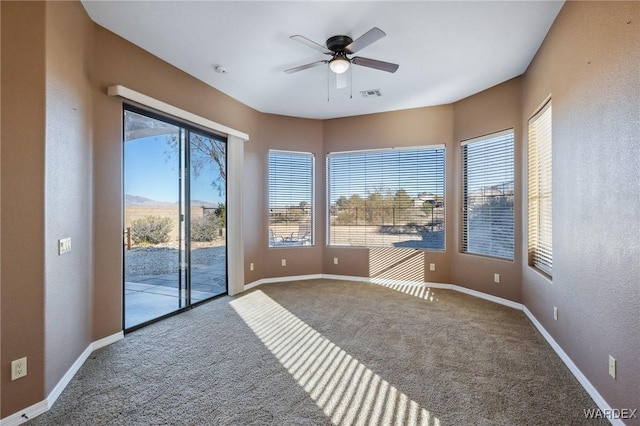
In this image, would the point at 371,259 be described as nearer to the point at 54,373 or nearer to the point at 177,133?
the point at 177,133

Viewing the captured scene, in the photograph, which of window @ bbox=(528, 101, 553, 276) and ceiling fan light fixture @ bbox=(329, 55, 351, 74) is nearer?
ceiling fan light fixture @ bbox=(329, 55, 351, 74)

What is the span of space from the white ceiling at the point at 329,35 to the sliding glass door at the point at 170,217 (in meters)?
0.87

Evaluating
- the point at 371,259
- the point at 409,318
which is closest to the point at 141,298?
the point at 409,318

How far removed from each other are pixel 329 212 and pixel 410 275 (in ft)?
6.14

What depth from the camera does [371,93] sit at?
4645 mm

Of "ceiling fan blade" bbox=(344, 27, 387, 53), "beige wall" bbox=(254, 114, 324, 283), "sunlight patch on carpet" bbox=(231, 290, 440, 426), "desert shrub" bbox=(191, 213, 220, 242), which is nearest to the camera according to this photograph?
"sunlight patch on carpet" bbox=(231, 290, 440, 426)

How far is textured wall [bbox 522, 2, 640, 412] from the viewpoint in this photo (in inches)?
70.1

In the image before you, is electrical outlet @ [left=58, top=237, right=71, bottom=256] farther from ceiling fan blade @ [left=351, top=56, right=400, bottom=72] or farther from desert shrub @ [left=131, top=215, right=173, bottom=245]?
ceiling fan blade @ [left=351, top=56, right=400, bottom=72]

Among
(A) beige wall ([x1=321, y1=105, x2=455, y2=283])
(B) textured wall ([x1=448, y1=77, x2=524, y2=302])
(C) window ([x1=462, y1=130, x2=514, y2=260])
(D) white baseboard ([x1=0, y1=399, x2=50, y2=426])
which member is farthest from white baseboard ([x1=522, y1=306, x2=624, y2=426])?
(D) white baseboard ([x1=0, y1=399, x2=50, y2=426])

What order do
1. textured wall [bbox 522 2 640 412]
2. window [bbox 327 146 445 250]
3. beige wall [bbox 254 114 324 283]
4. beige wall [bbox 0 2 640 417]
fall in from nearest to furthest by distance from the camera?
textured wall [bbox 522 2 640 412] < beige wall [bbox 0 2 640 417] < window [bbox 327 146 445 250] < beige wall [bbox 254 114 324 283]

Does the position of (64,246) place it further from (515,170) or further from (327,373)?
(515,170)

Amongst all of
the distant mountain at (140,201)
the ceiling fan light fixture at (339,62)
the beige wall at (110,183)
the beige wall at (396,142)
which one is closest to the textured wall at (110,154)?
the beige wall at (110,183)

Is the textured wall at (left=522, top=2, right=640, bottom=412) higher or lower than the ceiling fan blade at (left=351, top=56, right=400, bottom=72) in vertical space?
lower

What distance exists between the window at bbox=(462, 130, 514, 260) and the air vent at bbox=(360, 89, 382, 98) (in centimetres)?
160
